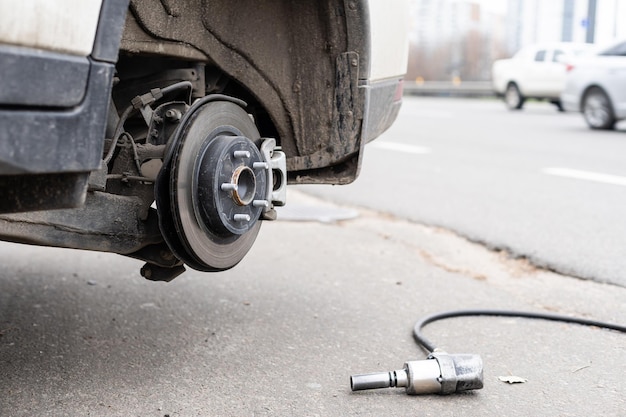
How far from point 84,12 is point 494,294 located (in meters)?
2.64

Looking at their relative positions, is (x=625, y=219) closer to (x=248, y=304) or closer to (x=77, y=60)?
(x=248, y=304)

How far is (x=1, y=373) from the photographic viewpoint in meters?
2.73

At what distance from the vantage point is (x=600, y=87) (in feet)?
40.7

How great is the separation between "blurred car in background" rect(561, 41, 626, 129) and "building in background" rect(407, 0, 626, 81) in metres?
16.0

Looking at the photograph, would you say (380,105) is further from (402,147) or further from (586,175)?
(402,147)

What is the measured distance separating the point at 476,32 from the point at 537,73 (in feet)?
83.6

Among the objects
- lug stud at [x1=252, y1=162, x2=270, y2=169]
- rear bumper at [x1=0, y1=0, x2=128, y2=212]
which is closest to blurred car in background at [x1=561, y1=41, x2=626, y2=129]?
lug stud at [x1=252, y1=162, x2=270, y2=169]

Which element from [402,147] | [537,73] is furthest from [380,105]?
[537,73]

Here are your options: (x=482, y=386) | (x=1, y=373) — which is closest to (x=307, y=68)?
(x=482, y=386)

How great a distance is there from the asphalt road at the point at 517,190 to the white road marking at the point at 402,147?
0.01 meters

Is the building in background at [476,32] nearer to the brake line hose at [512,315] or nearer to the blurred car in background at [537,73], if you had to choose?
the blurred car in background at [537,73]

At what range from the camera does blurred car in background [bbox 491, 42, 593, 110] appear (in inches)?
731

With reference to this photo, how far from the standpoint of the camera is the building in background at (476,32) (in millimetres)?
40562

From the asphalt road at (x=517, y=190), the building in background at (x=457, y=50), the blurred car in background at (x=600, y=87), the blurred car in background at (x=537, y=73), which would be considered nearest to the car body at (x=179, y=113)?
the asphalt road at (x=517, y=190)
